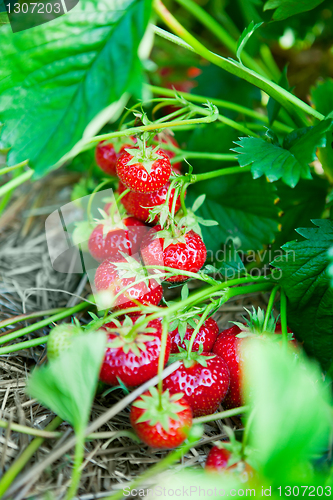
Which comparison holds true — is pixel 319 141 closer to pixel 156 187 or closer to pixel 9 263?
pixel 156 187

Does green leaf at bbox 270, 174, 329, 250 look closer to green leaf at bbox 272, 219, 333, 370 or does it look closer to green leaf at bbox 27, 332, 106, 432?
green leaf at bbox 272, 219, 333, 370

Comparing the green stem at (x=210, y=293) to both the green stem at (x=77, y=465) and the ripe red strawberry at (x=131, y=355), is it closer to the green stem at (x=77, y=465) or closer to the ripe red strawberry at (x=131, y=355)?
the ripe red strawberry at (x=131, y=355)

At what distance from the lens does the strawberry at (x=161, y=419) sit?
55 cm

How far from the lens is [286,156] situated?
726mm

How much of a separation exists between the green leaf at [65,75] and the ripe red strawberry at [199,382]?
14.6 inches

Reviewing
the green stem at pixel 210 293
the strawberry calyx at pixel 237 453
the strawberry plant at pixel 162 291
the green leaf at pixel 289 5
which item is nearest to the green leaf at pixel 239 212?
the strawberry plant at pixel 162 291

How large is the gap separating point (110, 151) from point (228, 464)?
0.66m

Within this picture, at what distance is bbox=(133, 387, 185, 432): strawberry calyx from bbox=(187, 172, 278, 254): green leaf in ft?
1.38

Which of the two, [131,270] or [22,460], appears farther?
[131,270]

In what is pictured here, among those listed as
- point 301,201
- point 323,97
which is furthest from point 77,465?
point 323,97

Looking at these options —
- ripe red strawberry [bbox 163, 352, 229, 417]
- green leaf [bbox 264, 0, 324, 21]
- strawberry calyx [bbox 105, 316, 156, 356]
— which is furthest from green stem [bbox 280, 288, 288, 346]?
green leaf [bbox 264, 0, 324, 21]

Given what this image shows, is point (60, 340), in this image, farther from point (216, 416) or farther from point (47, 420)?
point (216, 416)

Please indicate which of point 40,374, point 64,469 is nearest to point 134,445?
point 64,469

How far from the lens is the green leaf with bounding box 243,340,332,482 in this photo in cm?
45
